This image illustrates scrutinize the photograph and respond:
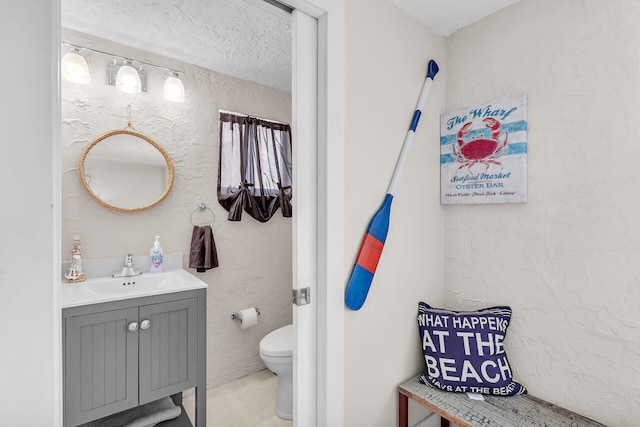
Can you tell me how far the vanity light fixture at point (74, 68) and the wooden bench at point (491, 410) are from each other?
7.42 feet

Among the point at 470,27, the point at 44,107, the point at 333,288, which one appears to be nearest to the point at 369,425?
the point at 333,288

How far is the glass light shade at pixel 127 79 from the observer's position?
1838 mm

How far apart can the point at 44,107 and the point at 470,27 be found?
5.82 ft

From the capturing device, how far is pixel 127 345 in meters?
1.49

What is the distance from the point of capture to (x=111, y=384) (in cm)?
145

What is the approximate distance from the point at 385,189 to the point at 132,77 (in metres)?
1.59

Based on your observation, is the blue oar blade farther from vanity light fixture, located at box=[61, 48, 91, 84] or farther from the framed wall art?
vanity light fixture, located at box=[61, 48, 91, 84]

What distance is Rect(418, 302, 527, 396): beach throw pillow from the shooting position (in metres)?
1.40

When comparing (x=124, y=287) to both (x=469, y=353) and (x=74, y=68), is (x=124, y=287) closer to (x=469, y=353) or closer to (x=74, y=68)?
(x=74, y=68)

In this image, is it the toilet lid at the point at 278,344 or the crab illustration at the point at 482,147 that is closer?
the crab illustration at the point at 482,147

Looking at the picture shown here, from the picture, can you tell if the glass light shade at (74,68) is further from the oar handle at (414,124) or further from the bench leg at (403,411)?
the bench leg at (403,411)

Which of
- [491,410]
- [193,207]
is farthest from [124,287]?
[491,410]

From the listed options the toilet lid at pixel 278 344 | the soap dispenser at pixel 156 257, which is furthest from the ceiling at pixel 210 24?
the toilet lid at pixel 278 344

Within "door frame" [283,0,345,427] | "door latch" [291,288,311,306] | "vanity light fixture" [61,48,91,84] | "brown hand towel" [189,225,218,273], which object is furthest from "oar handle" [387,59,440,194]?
"vanity light fixture" [61,48,91,84]
